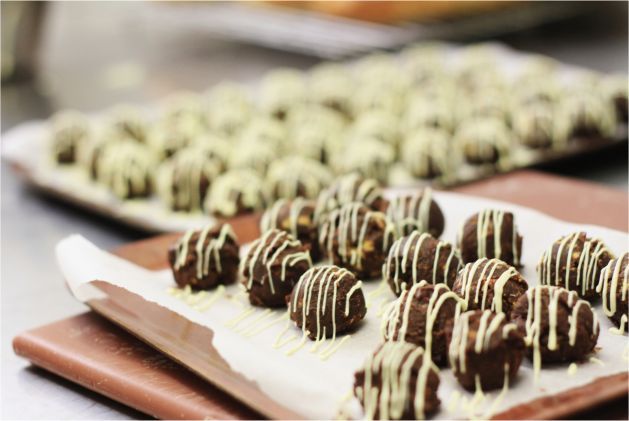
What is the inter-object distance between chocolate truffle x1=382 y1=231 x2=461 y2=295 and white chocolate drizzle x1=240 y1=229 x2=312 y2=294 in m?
0.19

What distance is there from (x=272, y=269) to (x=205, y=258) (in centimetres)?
19

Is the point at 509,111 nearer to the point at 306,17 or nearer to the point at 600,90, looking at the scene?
the point at 600,90

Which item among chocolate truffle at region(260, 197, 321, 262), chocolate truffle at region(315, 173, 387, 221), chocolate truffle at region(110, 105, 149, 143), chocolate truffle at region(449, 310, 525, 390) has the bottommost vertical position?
chocolate truffle at region(449, 310, 525, 390)

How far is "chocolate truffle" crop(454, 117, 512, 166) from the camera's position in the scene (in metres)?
2.93

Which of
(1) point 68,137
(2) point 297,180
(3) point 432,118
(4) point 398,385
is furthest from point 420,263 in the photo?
(1) point 68,137

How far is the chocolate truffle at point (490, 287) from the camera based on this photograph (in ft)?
5.68

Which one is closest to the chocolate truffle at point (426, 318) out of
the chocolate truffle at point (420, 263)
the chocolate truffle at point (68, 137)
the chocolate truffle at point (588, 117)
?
the chocolate truffle at point (420, 263)

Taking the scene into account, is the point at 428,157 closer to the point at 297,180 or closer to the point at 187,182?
the point at 297,180

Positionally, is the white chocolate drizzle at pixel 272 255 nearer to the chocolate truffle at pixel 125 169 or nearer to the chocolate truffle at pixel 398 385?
the chocolate truffle at pixel 398 385

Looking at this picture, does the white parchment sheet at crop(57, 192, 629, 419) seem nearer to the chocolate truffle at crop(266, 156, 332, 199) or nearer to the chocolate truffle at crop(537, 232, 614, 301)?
the chocolate truffle at crop(537, 232, 614, 301)

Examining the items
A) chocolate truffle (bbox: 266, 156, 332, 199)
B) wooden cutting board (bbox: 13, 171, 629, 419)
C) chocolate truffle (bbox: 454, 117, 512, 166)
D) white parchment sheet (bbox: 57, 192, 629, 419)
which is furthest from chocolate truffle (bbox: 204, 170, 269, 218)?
chocolate truffle (bbox: 454, 117, 512, 166)

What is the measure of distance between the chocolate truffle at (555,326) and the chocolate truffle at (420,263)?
0.96ft

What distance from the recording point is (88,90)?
4836mm

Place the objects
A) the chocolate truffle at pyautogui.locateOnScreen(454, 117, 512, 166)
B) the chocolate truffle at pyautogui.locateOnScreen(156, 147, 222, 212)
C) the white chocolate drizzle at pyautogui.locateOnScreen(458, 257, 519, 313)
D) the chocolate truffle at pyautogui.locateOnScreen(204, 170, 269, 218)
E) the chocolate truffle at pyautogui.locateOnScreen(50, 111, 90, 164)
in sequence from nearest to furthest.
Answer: the white chocolate drizzle at pyautogui.locateOnScreen(458, 257, 519, 313) < the chocolate truffle at pyautogui.locateOnScreen(204, 170, 269, 218) < the chocolate truffle at pyautogui.locateOnScreen(156, 147, 222, 212) < the chocolate truffle at pyautogui.locateOnScreen(454, 117, 512, 166) < the chocolate truffle at pyautogui.locateOnScreen(50, 111, 90, 164)
